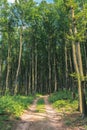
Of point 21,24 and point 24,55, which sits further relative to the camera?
point 24,55

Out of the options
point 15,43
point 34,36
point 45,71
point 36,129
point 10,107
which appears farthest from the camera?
point 45,71

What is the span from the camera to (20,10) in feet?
137

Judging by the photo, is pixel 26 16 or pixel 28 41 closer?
pixel 26 16

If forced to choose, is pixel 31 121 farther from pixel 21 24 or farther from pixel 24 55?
pixel 24 55

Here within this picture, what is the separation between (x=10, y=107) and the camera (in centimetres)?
1939

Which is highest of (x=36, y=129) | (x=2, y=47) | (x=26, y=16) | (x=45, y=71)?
(x=26, y=16)

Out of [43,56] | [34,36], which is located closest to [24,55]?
[43,56]

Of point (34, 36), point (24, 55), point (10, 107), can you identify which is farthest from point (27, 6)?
point (10, 107)

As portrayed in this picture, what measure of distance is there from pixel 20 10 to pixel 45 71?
18476 mm

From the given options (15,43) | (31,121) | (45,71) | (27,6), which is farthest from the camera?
(45,71)

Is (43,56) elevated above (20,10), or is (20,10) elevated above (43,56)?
(20,10)

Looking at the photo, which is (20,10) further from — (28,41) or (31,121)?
(31,121)

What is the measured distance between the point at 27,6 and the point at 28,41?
10.9 metres

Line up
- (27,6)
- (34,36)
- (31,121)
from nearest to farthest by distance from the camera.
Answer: (31,121), (27,6), (34,36)
